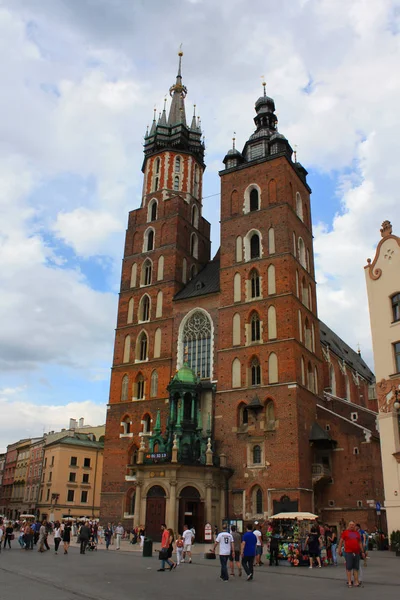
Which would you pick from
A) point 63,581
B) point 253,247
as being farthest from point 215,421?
point 63,581

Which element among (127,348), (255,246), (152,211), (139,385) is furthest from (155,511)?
(152,211)

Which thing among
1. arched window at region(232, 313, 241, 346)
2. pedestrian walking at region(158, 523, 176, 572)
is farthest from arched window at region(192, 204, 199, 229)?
pedestrian walking at region(158, 523, 176, 572)

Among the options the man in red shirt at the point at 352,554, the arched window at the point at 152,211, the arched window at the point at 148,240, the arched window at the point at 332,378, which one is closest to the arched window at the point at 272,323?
the arched window at the point at 332,378

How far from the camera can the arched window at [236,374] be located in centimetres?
3766

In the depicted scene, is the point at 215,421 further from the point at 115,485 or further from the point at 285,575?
the point at 285,575

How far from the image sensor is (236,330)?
39188mm

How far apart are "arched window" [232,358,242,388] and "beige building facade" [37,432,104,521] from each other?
3205 cm

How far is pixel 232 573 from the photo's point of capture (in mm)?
16641

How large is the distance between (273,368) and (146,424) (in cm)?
1065

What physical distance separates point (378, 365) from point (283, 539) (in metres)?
10.4

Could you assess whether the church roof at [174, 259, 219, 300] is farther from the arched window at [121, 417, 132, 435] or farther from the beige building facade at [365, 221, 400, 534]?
the beige building facade at [365, 221, 400, 534]

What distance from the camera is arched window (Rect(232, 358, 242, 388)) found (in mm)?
37656

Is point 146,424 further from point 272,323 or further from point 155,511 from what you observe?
point 272,323

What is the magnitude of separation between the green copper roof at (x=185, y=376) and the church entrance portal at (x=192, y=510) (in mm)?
7227
